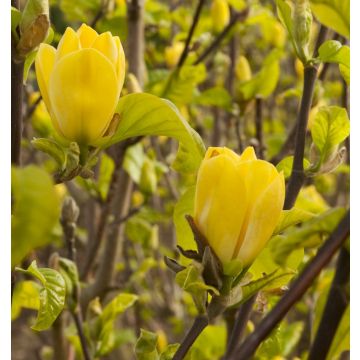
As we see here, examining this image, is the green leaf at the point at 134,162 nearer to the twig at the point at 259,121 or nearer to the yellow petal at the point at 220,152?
the twig at the point at 259,121

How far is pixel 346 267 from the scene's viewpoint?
38 centimetres

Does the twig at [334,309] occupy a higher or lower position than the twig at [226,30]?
lower

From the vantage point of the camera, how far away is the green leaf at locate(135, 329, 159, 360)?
0.45m

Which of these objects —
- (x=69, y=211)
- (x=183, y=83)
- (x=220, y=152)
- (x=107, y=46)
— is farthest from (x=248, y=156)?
(x=183, y=83)

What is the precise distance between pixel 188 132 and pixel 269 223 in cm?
9

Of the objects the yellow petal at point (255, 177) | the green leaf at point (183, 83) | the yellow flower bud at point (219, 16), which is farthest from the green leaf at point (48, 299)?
the yellow flower bud at point (219, 16)

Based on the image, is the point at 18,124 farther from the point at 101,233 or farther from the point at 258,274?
the point at 101,233

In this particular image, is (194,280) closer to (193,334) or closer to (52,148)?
(193,334)

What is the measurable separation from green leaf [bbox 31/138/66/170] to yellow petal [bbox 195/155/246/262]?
12cm

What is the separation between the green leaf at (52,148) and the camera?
0.46 m

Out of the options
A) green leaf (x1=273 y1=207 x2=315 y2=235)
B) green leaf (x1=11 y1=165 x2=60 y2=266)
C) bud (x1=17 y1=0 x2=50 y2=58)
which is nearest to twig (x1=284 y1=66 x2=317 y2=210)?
green leaf (x1=273 y1=207 x2=315 y2=235)

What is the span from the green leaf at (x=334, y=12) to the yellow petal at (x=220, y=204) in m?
0.11

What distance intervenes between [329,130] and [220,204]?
185 millimetres

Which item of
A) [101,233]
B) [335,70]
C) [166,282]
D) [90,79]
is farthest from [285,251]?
Answer: [335,70]
